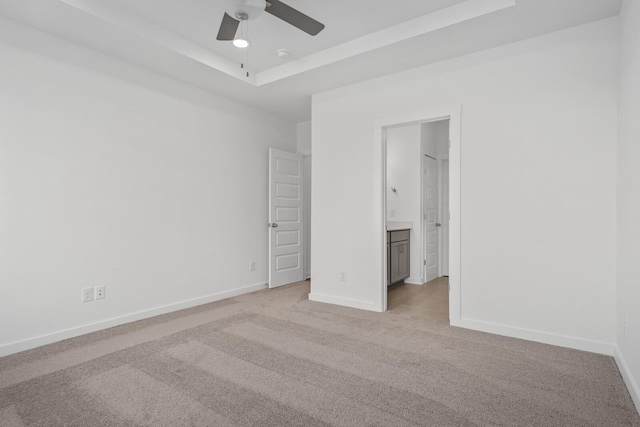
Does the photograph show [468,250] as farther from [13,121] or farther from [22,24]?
[22,24]

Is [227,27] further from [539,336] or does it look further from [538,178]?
[539,336]

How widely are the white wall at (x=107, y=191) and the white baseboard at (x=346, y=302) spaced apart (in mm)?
1040

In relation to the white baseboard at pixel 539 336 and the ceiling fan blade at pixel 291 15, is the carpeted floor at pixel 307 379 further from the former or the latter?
the ceiling fan blade at pixel 291 15

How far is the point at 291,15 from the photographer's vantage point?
2.34 metres

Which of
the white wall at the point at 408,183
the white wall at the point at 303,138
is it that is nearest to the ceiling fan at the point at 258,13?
the white wall at the point at 303,138

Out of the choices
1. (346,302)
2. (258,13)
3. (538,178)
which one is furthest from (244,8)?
(346,302)

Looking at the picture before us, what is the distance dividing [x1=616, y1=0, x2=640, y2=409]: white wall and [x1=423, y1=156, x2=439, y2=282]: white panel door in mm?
3015

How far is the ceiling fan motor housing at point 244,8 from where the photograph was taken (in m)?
2.15

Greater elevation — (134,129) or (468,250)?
(134,129)

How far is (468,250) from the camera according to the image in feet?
10.7

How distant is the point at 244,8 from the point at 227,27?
0.98ft

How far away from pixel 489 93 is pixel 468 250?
4.70 ft

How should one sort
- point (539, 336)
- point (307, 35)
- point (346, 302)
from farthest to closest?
point (346, 302) → point (307, 35) → point (539, 336)

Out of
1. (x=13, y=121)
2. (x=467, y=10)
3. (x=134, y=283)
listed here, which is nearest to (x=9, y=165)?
(x=13, y=121)
